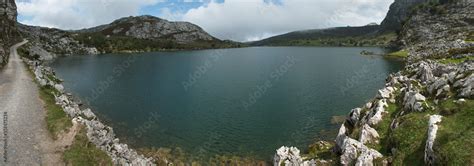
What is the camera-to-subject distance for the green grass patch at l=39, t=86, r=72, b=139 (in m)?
35.2

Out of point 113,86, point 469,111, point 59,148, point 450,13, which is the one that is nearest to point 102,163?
point 59,148

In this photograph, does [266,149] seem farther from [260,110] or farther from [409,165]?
[409,165]

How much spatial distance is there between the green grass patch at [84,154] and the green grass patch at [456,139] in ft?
96.5

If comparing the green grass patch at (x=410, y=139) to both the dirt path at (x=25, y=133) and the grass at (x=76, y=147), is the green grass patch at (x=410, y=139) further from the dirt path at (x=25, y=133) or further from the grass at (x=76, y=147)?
the dirt path at (x=25, y=133)

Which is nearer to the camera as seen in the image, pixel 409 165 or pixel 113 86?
pixel 409 165

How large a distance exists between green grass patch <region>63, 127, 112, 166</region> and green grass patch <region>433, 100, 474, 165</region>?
29.4 m

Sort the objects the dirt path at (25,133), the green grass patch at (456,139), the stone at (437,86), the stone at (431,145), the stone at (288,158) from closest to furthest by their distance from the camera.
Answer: the green grass patch at (456,139) → the stone at (431,145) → the dirt path at (25,133) → the stone at (288,158) → the stone at (437,86)

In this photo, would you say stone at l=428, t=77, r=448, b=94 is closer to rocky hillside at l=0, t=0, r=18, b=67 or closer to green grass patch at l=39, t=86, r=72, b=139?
green grass patch at l=39, t=86, r=72, b=139

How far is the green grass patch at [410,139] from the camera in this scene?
21.4 m

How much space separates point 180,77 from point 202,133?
61151 millimetres

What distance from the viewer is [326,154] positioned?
105ft

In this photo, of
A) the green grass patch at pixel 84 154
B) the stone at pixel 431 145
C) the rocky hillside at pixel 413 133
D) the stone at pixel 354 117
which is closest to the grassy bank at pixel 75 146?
the green grass patch at pixel 84 154

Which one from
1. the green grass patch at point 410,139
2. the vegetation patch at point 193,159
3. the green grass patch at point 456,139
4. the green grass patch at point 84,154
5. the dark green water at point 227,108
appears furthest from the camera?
the dark green water at point 227,108

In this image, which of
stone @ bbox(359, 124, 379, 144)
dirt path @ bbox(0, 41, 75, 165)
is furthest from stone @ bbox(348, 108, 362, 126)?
dirt path @ bbox(0, 41, 75, 165)
